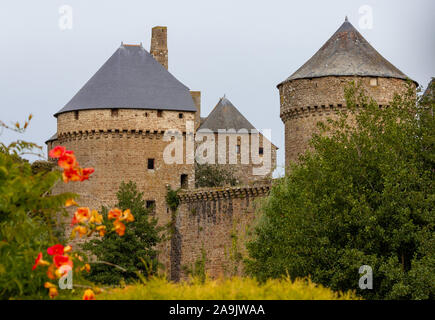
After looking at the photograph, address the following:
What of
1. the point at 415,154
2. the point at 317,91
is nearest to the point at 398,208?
the point at 415,154

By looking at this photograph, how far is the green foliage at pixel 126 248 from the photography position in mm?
31594

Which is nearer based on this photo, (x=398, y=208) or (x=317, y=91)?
(x=398, y=208)

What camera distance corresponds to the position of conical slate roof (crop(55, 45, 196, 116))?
42.4 m

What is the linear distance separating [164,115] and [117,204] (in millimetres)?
5271

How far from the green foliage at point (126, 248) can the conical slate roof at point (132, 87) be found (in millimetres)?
6385

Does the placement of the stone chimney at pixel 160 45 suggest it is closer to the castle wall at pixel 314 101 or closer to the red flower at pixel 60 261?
the castle wall at pixel 314 101

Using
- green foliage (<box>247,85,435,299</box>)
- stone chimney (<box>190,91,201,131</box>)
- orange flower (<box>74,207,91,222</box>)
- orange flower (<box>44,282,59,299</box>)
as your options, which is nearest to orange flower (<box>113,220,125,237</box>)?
orange flower (<box>74,207,91,222</box>)

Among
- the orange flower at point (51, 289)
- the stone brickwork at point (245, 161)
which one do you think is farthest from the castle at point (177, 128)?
the orange flower at point (51, 289)

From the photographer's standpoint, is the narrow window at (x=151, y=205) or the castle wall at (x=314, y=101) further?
the narrow window at (x=151, y=205)

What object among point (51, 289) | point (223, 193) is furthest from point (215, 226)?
point (51, 289)

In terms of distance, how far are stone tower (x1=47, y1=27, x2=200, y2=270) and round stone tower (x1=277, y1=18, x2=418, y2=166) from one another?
542 centimetres

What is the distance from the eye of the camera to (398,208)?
20.9 m

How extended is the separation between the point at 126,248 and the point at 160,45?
743 inches
